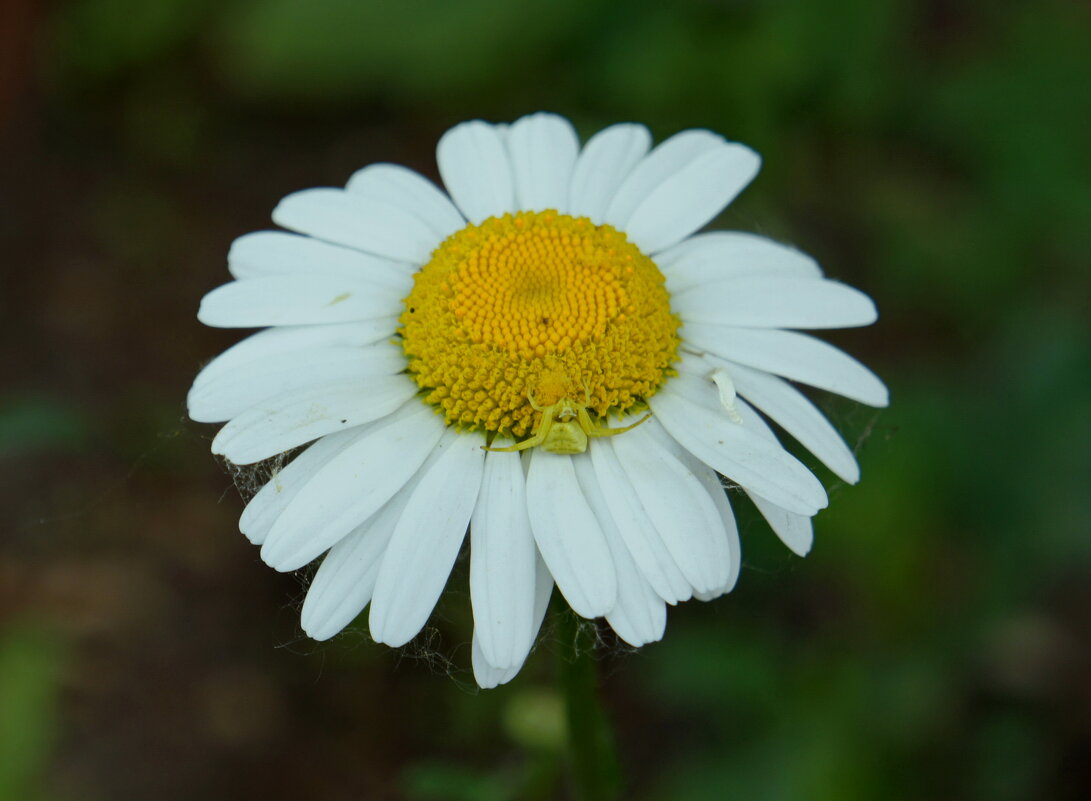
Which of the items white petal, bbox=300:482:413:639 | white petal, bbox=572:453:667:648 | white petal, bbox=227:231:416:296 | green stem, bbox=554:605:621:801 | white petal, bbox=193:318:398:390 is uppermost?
white petal, bbox=227:231:416:296

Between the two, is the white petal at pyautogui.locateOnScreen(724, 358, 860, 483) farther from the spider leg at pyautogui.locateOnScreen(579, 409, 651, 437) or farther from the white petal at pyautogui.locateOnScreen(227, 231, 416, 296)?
the white petal at pyautogui.locateOnScreen(227, 231, 416, 296)

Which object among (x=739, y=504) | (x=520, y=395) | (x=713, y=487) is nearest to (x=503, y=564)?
(x=520, y=395)

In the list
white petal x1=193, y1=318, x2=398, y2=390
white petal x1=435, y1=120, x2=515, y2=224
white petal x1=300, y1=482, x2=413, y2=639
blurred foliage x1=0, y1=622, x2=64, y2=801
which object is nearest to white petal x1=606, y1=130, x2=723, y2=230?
white petal x1=435, y1=120, x2=515, y2=224

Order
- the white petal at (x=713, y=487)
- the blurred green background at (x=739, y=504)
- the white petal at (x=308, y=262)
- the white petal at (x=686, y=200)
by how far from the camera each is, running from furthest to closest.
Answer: the blurred green background at (x=739, y=504) → the white petal at (x=686, y=200) → the white petal at (x=308, y=262) → the white petal at (x=713, y=487)

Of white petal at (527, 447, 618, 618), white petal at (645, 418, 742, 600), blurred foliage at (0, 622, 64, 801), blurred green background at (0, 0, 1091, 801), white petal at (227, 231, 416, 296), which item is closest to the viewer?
white petal at (527, 447, 618, 618)

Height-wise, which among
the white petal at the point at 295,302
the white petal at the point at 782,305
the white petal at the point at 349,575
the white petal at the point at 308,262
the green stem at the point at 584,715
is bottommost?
the green stem at the point at 584,715

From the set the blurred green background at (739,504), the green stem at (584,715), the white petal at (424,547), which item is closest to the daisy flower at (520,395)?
the white petal at (424,547)

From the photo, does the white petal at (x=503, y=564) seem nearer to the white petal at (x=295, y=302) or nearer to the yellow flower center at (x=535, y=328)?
the yellow flower center at (x=535, y=328)

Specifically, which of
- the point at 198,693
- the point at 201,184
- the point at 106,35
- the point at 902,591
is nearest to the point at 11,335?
the point at 201,184
